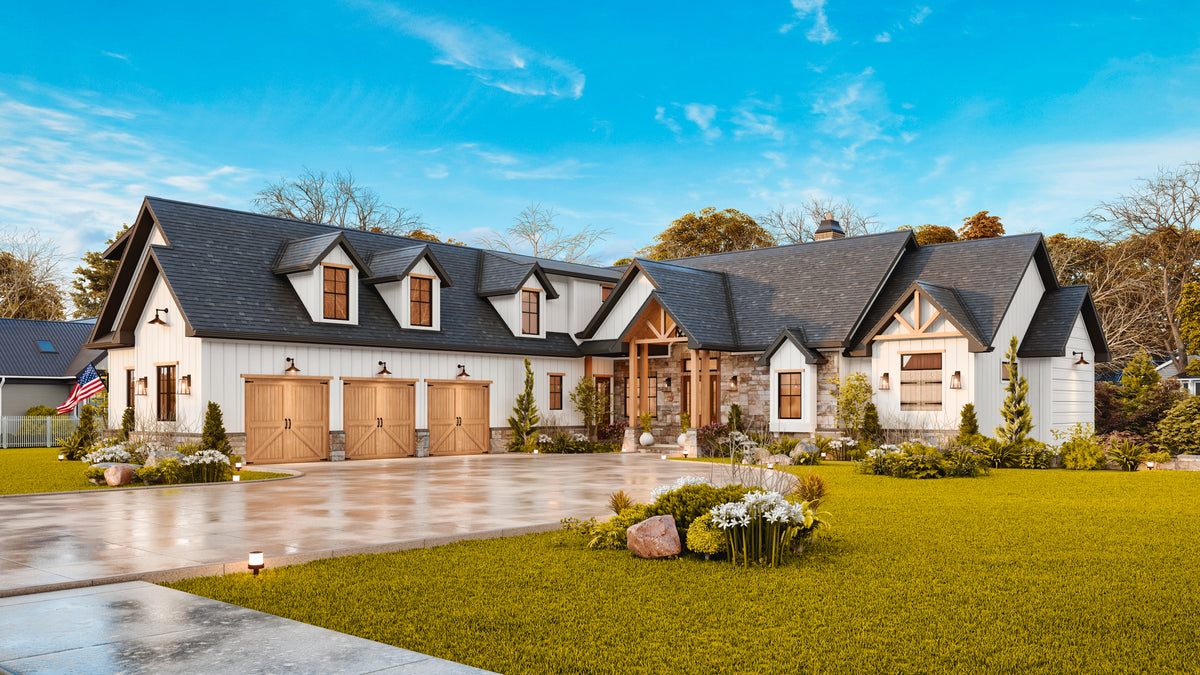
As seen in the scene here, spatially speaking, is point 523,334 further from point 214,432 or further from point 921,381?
point 921,381

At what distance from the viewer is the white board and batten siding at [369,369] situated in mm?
21641

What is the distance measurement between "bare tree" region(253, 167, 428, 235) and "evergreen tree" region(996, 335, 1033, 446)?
104ft

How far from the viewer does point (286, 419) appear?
22.8 meters

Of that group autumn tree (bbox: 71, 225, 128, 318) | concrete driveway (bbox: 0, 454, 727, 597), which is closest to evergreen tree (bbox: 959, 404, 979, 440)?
concrete driveway (bbox: 0, 454, 727, 597)

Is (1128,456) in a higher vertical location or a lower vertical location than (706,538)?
lower

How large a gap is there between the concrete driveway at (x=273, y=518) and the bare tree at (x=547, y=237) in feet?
95.7

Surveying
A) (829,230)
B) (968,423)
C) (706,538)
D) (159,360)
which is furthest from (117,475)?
(829,230)

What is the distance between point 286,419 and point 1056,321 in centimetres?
2002

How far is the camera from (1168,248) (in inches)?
1629

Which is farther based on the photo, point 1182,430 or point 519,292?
point 519,292

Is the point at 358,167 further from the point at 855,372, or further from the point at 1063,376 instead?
the point at 1063,376

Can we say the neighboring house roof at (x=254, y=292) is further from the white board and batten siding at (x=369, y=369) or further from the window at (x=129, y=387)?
the window at (x=129, y=387)

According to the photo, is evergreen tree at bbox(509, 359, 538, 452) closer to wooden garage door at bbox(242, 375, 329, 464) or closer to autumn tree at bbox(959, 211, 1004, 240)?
wooden garage door at bbox(242, 375, 329, 464)

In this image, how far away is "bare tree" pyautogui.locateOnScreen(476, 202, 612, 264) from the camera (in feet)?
158
